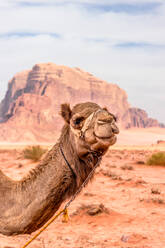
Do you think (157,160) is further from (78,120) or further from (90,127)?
(90,127)

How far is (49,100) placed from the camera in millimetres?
88625

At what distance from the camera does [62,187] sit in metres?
2.88

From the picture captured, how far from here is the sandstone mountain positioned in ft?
257

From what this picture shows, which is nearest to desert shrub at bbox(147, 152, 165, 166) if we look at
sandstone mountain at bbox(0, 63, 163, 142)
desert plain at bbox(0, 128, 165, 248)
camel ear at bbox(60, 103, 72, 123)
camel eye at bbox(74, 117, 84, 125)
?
desert plain at bbox(0, 128, 165, 248)

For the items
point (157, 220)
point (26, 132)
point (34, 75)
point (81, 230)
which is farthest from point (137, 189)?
point (34, 75)

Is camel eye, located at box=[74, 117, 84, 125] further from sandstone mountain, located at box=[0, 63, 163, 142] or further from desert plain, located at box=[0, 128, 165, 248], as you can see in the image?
sandstone mountain, located at box=[0, 63, 163, 142]

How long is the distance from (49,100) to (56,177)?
8657cm

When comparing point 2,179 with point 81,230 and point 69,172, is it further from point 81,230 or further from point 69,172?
point 81,230

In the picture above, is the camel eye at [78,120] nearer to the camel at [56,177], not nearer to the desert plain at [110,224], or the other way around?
the camel at [56,177]

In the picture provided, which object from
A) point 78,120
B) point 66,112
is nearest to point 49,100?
point 66,112

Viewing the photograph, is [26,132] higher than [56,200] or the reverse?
the reverse

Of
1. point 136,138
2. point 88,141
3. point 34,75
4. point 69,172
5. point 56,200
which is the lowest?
point 136,138

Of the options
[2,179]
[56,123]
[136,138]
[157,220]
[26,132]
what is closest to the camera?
[2,179]

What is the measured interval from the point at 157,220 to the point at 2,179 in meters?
5.13
